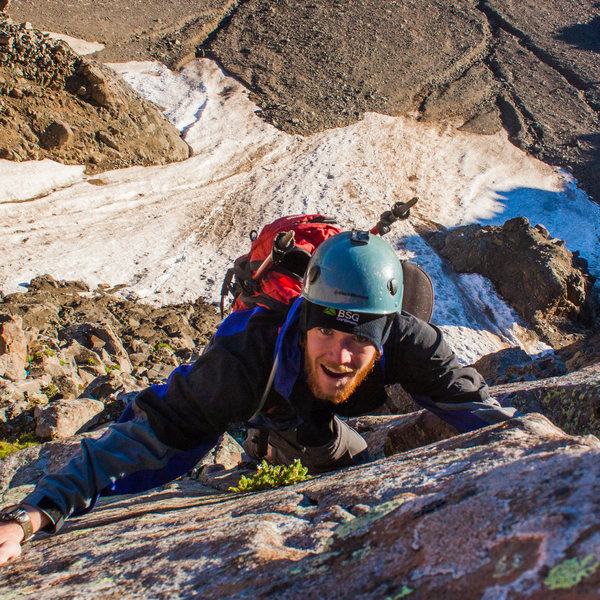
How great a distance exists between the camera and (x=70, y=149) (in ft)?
47.2

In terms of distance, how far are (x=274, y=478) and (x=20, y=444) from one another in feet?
10.4

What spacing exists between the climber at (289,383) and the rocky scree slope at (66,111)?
12.0m

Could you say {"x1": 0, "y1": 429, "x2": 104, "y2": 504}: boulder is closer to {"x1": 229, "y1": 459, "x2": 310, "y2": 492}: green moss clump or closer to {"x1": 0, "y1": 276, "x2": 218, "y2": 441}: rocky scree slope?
{"x1": 0, "y1": 276, "x2": 218, "y2": 441}: rocky scree slope

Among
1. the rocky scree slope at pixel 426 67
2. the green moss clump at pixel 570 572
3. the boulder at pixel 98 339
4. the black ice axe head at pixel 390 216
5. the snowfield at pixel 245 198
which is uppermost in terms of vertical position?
the rocky scree slope at pixel 426 67

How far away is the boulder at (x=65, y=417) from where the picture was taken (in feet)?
19.0

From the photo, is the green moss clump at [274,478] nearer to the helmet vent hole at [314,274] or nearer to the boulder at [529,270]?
the helmet vent hole at [314,274]

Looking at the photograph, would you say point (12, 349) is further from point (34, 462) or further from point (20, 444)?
point (34, 462)

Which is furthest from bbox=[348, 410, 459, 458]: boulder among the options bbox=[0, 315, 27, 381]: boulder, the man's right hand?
bbox=[0, 315, 27, 381]: boulder

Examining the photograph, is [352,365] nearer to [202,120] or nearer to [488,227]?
[488,227]

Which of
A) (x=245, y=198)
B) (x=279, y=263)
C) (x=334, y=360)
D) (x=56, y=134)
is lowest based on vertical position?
(x=334, y=360)

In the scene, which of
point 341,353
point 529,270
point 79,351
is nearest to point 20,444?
point 79,351

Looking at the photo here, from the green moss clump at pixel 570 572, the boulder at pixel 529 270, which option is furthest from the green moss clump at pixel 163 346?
the green moss clump at pixel 570 572

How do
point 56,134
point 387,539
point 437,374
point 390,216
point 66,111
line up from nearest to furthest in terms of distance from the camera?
point 387,539 → point 437,374 → point 390,216 → point 56,134 → point 66,111

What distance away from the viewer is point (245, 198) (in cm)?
1552
